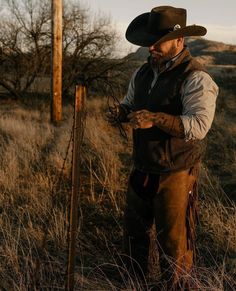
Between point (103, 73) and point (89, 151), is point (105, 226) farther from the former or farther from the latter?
point (103, 73)

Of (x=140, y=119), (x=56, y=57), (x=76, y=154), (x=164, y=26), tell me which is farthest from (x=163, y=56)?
(x=56, y=57)

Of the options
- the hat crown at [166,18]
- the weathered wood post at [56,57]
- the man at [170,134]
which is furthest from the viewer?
the weathered wood post at [56,57]

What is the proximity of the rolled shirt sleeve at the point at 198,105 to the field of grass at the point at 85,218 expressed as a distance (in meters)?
0.81

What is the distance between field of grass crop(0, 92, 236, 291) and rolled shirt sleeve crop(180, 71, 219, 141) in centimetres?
81

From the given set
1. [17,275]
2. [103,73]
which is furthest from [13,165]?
[103,73]

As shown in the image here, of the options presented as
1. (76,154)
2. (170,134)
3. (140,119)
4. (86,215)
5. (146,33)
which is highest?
(146,33)

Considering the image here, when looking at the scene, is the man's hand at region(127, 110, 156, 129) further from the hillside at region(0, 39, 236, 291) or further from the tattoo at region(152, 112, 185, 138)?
the hillside at region(0, 39, 236, 291)

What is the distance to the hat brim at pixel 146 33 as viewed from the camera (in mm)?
3070

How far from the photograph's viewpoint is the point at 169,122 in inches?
113

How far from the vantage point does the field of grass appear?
12.2 feet

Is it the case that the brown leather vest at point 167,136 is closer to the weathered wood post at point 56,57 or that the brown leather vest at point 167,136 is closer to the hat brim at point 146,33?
the hat brim at point 146,33

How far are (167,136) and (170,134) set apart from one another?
0.18m

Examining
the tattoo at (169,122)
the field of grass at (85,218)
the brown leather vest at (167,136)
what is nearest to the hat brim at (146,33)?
the brown leather vest at (167,136)

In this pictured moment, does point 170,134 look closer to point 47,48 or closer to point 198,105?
point 198,105
